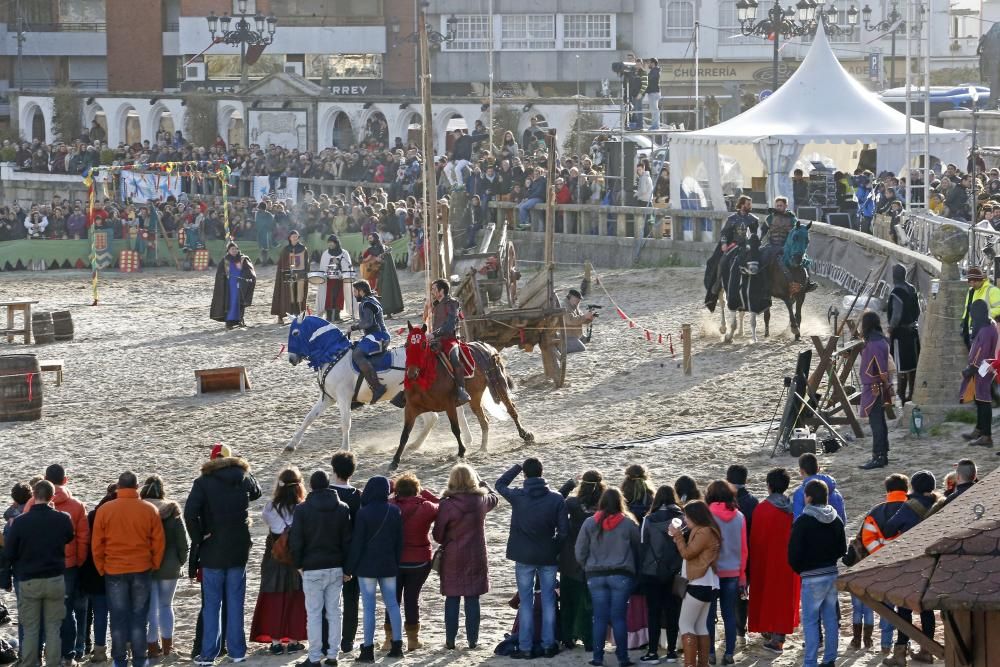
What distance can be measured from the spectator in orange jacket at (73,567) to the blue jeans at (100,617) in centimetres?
6

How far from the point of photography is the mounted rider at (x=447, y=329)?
1672cm

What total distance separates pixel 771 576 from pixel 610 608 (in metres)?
0.97

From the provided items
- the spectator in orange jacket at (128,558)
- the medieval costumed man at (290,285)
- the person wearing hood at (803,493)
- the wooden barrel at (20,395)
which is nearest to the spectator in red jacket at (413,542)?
the spectator in orange jacket at (128,558)

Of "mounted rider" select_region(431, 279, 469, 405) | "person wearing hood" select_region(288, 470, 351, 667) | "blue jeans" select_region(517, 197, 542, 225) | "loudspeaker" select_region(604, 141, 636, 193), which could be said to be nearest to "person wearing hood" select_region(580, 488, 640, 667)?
"person wearing hood" select_region(288, 470, 351, 667)

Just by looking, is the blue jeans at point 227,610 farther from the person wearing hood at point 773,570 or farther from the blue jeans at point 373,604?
the person wearing hood at point 773,570

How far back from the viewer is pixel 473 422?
19.1m

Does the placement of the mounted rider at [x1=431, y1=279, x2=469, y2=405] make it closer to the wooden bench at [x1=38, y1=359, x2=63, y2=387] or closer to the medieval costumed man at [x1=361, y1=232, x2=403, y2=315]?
the wooden bench at [x1=38, y1=359, x2=63, y2=387]

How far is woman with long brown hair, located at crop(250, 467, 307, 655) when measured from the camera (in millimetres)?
10742

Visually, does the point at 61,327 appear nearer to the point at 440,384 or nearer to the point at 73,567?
the point at 440,384

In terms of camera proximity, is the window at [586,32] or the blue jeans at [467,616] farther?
the window at [586,32]

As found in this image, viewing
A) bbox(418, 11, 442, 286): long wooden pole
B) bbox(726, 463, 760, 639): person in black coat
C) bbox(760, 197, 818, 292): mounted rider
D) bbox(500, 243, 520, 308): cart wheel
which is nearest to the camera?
bbox(726, 463, 760, 639): person in black coat

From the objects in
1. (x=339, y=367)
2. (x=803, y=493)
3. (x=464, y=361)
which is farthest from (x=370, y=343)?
(x=803, y=493)

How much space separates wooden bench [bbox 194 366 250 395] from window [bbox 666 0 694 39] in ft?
138

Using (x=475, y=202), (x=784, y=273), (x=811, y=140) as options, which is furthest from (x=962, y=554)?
(x=475, y=202)
